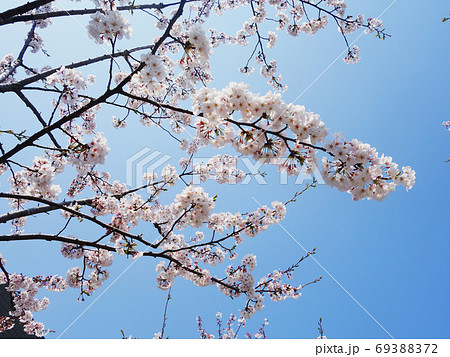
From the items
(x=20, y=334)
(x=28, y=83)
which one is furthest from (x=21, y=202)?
(x=20, y=334)

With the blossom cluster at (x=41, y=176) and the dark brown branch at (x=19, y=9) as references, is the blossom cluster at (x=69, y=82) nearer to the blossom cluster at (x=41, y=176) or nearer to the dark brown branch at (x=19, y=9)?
the blossom cluster at (x=41, y=176)

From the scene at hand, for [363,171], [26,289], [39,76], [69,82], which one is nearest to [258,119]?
[363,171]

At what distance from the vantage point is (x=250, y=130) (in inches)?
103

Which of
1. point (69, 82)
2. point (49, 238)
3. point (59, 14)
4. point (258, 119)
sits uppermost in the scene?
point (59, 14)

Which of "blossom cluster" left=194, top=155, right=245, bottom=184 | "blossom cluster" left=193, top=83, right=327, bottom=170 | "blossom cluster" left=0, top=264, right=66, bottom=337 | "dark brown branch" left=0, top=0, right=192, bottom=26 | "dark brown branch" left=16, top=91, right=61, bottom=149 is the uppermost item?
"dark brown branch" left=0, top=0, right=192, bottom=26

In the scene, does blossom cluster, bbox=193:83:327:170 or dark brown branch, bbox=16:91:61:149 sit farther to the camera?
dark brown branch, bbox=16:91:61:149

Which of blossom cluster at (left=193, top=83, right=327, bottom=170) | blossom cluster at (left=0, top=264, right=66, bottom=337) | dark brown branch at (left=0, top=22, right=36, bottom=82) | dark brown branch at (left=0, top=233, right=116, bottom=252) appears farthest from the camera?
dark brown branch at (left=0, top=22, right=36, bottom=82)

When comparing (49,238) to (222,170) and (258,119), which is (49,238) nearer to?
(258,119)

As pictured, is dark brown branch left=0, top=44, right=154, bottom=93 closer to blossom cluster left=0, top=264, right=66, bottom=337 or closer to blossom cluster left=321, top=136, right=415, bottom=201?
blossom cluster left=321, top=136, right=415, bottom=201

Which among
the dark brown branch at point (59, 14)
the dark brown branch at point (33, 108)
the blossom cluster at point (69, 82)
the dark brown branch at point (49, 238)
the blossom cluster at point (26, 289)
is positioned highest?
the dark brown branch at point (59, 14)

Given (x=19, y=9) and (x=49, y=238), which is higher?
(x=19, y=9)

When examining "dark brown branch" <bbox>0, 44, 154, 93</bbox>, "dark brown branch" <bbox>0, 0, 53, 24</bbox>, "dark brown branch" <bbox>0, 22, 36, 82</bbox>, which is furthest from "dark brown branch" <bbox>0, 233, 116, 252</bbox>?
"dark brown branch" <bbox>0, 22, 36, 82</bbox>

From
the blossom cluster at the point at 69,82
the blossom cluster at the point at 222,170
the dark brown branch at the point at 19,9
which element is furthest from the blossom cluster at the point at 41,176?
the blossom cluster at the point at 222,170
